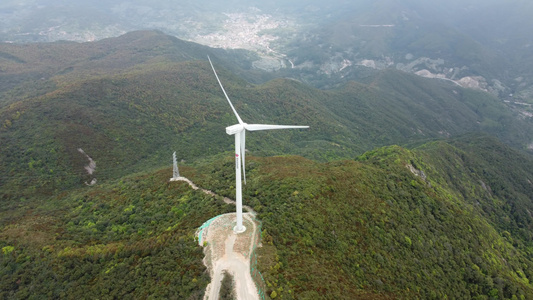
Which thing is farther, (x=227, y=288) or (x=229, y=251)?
(x=229, y=251)

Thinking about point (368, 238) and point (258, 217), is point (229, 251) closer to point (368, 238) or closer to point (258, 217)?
point (258, 217)

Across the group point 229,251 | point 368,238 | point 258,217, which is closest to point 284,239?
point 258,217

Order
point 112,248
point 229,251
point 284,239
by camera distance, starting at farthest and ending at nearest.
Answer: point 112,248 < point 284,239 < point 229,251

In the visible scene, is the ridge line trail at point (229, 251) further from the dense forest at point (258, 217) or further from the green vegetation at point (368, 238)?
the green vegetation at point (368, 238)

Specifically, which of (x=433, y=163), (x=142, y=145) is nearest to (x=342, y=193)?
(x=433, y=163)

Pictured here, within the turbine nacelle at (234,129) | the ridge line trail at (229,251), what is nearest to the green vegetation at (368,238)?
the ridge line trail at (229,251)

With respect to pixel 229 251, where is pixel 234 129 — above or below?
above

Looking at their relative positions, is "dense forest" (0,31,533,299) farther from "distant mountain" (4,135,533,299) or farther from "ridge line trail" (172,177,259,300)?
"ridge line trail" (172,177,259,300)

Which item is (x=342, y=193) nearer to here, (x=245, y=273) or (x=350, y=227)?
(x=350, y=227)
